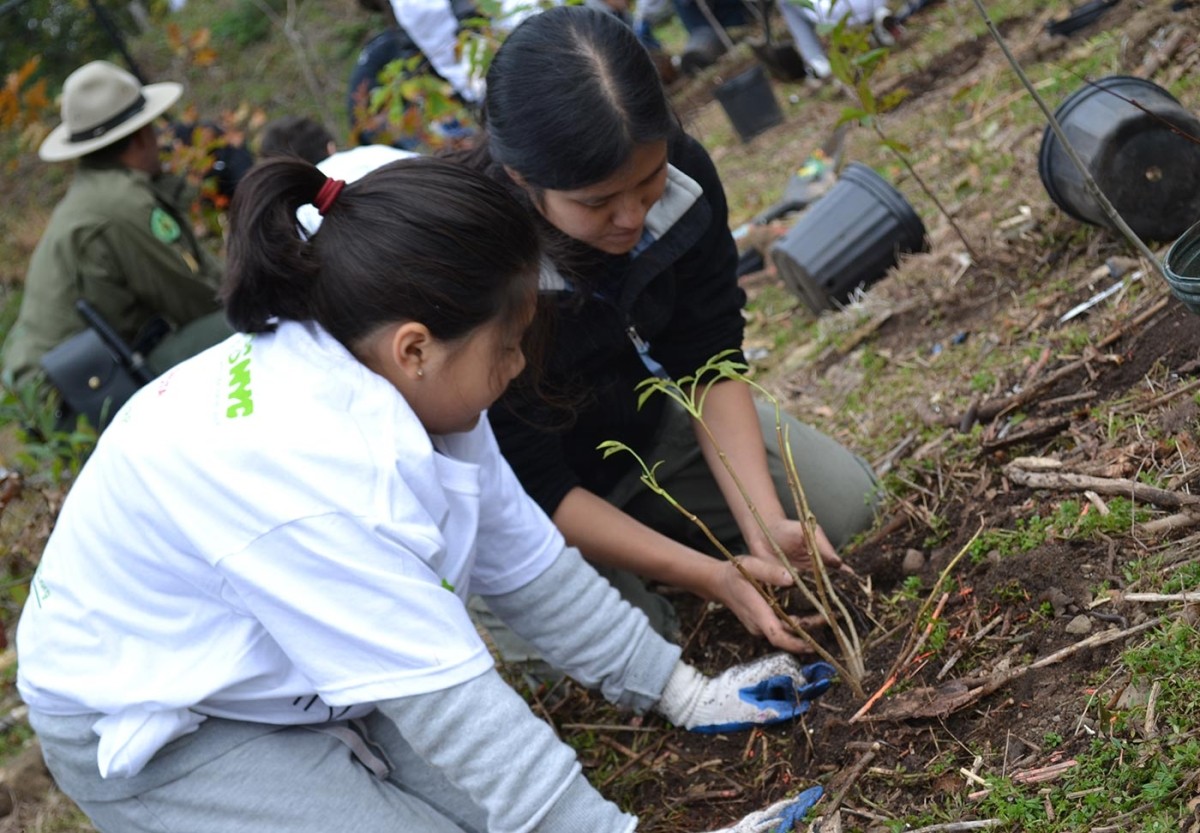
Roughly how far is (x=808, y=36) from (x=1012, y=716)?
5.93 meters

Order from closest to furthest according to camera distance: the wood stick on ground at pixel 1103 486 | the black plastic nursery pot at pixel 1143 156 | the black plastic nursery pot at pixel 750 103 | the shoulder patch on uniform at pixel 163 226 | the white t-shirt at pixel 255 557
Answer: the white t-shirt at pixel 255 557, the wood stick on ground at pixel 1103 486, the black plastic nursery pot at pixel 1143 156, the shoulder patch on uniform at pixel 163 226, the black plastic nursery pot at pixel 750 103

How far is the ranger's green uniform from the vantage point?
493 centimetres

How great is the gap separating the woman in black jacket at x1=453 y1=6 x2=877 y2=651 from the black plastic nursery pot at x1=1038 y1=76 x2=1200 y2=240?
94 centimetres

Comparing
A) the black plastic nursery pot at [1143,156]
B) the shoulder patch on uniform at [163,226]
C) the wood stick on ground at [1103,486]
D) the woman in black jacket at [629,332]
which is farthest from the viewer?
Result: the shoulder patch on uniform at [163,226]

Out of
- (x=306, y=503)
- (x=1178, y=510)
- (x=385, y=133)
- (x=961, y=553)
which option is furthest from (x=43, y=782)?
(x=385, y=133)

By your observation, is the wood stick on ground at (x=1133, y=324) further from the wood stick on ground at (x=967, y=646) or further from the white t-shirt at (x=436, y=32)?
the white t-shirt at (x=436, y=32)

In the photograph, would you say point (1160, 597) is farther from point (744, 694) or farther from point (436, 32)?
point (436, 32)

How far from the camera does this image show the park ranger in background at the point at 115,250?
493cm

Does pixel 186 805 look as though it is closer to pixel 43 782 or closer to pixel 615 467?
pixel 615 467

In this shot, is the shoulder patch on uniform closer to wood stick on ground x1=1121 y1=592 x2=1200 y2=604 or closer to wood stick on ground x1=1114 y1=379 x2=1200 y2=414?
wood stick on ground x1=1114 y1=379 x2=1200 y2=414

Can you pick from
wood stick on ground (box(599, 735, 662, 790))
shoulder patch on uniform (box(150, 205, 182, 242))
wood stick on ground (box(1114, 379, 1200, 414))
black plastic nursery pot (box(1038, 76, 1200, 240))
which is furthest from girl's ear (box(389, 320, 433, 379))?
shoulder patch on uniform (box(150, 205, 182, 242))

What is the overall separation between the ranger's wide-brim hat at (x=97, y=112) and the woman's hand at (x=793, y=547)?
3903mm

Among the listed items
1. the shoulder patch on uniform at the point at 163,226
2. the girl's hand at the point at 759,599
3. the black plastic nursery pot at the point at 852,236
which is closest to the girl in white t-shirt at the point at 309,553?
the girl's hand at the point at 759,599

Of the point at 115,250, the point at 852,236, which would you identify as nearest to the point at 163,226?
the point at 115,250
